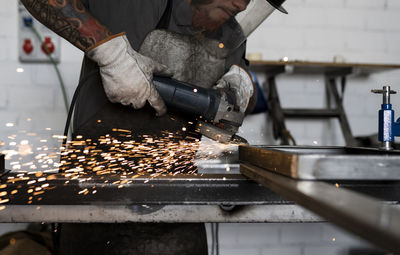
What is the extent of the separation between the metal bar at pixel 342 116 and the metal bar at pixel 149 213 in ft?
5.19

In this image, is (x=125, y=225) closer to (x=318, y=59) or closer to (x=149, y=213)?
(x=149, y=213)

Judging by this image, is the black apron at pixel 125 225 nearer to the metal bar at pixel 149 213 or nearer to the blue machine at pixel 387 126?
the metal bar at pixel 149 213

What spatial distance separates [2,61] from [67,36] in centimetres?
135

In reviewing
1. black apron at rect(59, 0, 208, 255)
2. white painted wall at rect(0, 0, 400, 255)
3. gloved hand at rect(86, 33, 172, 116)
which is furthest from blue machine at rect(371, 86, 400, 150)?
white painted wall at rect(0, 0, 400, 255)

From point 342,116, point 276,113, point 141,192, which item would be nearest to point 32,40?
point 276,113

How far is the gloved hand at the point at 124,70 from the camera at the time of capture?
1.14 meters

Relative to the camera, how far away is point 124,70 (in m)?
1.16

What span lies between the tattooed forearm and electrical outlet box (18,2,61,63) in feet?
3.75

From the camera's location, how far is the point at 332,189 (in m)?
0.53

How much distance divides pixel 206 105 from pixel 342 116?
5.00ft

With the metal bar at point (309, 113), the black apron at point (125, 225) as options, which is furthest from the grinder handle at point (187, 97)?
the metal bar at point (309, 113)

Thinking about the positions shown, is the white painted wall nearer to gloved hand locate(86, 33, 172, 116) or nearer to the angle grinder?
the angle grinder

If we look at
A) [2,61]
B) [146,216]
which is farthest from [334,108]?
[2,61]

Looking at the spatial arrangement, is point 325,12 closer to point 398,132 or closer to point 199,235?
point 398,132
